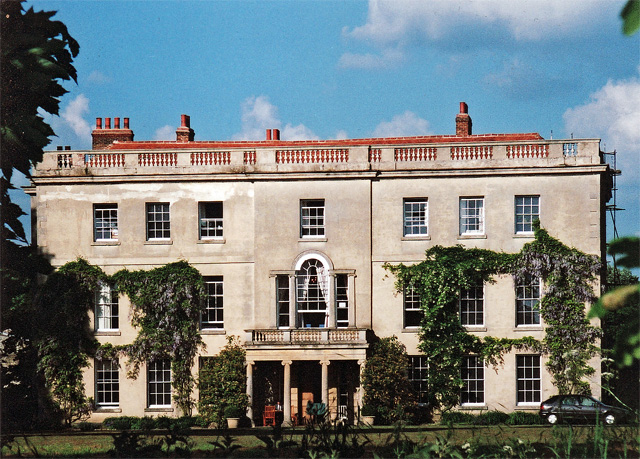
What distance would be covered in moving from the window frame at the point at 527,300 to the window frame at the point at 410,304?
3.79 meters

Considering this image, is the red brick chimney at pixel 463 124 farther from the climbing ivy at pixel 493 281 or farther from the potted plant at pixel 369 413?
the potted plant at pixel 369 413

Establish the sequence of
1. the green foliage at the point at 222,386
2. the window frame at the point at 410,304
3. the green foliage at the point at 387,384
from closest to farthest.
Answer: the green foliage at the point at 387,384
the green foliage at the point at 222,386
the window frame at the point at 410,304

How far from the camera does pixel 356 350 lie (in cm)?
3166

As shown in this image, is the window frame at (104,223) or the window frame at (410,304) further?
the window frame at (104,223)

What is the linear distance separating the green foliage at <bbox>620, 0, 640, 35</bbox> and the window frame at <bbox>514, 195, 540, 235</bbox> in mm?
28045

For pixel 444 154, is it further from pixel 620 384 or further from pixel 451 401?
pixel 620 384

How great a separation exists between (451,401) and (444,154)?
9681 mm

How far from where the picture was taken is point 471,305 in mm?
32438

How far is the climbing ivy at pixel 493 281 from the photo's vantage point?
31609mm

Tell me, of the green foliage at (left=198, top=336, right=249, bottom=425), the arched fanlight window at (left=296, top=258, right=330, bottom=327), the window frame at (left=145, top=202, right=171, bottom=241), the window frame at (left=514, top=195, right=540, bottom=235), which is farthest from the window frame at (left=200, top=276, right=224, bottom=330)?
the window frame at (left=514, top=195, right=540, bottom=235)

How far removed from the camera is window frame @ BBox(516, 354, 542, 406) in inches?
1258

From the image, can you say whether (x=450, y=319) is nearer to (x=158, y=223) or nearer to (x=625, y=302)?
(x=158, y=223)

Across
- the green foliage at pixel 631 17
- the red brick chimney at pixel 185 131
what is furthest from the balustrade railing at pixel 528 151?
the green foliage at pixel 631 17

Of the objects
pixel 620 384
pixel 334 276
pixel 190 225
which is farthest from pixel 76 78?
pixel 620 384
